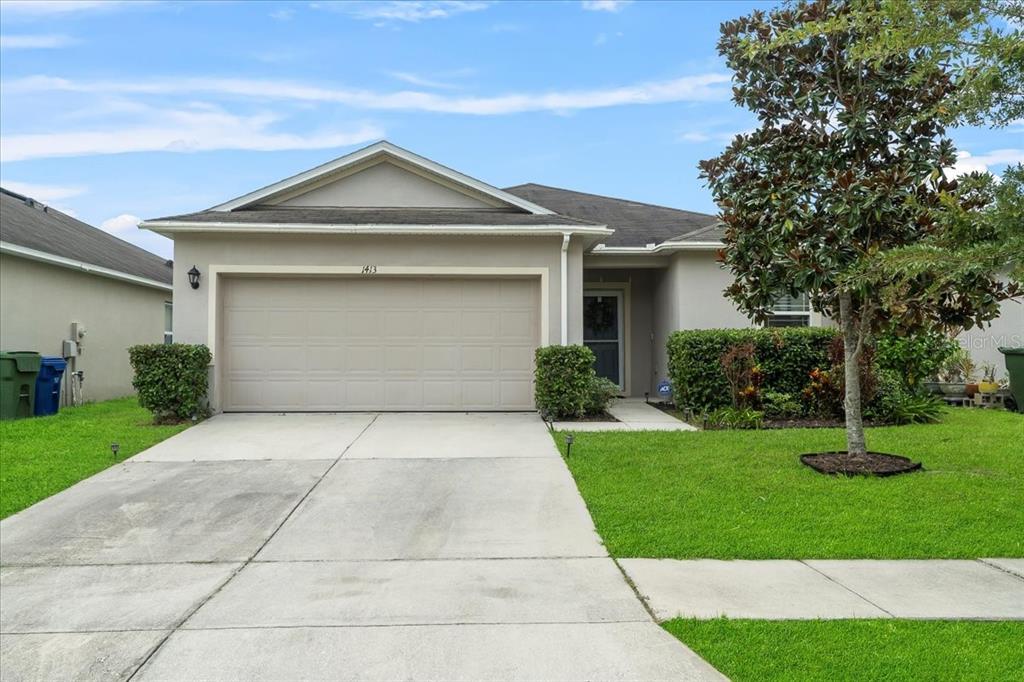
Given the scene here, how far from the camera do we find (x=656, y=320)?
566 inches

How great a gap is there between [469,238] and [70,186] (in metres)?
12.6

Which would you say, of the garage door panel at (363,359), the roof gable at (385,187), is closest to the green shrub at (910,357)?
the roof gable at (385,187)

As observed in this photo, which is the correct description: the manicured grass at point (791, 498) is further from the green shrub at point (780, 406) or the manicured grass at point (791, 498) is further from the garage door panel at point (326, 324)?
the garage door panel at point (326, 324)

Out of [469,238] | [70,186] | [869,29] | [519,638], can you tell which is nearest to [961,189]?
[869,29]

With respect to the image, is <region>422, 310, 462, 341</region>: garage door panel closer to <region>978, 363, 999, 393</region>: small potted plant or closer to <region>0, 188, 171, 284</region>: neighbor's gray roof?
<region>0, 188, 171, 284</region>: neighbor's gray roof

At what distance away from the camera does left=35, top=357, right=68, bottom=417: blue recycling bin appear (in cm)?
1208

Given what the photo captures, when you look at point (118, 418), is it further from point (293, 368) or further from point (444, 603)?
point (444, 603)

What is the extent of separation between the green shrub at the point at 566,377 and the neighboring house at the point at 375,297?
0.95 meters

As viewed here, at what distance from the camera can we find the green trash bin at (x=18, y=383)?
37.0 ft

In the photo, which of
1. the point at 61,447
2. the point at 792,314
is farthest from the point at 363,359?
the point at 792,314

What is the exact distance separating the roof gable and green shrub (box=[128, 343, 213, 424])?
3148mm

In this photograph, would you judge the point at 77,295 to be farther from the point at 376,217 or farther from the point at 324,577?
the point at 324,577

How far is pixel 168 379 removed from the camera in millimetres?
10406

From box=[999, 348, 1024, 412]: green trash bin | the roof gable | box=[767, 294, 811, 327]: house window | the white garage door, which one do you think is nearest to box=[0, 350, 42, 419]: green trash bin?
the white garage door
